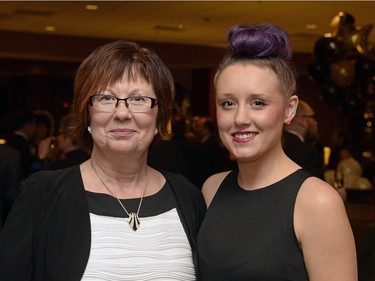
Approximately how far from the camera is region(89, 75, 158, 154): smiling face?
1.76 meters

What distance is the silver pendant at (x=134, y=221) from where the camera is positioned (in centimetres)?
178

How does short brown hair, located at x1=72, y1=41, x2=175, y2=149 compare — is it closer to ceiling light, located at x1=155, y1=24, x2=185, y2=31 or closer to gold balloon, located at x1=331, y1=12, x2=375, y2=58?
gold balloon, located at x1=331, y1=12, x2=375, y2=58

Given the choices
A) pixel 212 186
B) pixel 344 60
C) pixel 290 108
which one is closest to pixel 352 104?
pixel 344 60

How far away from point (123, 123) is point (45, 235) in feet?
1.10

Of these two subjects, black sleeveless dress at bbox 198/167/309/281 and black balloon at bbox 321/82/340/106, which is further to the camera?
black balloon at bbox 321/82/340/106

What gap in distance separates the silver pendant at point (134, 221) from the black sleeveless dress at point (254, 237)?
177 mm

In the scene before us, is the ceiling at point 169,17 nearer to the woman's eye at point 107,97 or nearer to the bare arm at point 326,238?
the woman's eye at point 107,97

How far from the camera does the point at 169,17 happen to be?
10.1 meters

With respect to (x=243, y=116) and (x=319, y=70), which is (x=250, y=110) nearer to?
(x=243, y=116)

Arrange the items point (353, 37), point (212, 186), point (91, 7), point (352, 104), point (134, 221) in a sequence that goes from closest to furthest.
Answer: point (134, 221), point (212, 186), point (353, 37), point (352, 104), point (91, 7)

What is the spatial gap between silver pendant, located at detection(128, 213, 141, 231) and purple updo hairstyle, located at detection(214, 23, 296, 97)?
0.42 metres

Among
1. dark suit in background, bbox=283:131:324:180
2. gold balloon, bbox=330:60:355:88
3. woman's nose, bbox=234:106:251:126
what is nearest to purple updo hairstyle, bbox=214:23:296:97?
woman's nose, bbox=234:106:251:126

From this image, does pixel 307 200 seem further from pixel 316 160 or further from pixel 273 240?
pixel 316 160

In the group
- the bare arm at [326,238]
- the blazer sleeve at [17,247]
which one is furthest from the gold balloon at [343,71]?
the blazer sleeve at [17,247]
